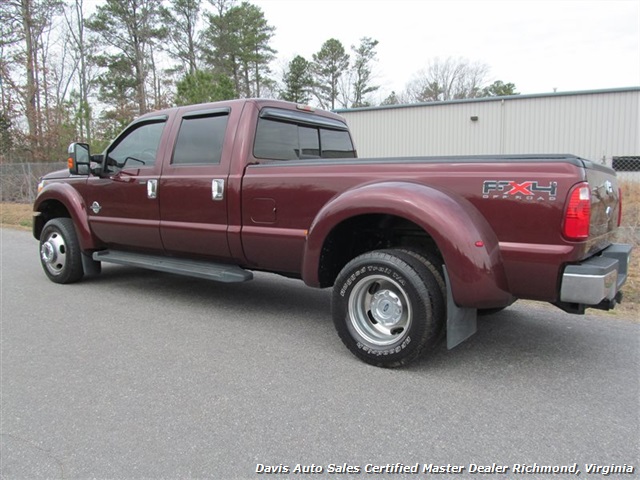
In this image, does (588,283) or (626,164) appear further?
(626,164)

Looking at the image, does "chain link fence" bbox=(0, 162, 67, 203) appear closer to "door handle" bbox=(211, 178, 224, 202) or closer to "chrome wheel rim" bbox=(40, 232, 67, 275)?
"chrome wheel rim" bbox=(40, 232, 67, 275)

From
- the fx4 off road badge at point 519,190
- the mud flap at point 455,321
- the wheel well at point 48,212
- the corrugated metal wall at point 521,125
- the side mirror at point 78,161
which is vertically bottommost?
the mud flap at point 455,321

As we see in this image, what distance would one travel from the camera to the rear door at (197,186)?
4516 millimetres

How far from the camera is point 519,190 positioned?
117 inches

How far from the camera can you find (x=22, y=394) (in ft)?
10.3

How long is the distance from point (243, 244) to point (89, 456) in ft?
7.40

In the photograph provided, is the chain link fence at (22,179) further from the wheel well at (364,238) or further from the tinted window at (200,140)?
the wheel well at (364,238)

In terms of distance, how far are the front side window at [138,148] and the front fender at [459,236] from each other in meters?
2.90

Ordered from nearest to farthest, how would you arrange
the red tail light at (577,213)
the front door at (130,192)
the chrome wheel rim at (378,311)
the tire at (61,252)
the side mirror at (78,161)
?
1. the red tail light at (577,213)
2. the chrome wheel rim at (378,311)
3. the front door at (130,192)
4. the side mirror at (78,161)
5. the tire at (61,252)

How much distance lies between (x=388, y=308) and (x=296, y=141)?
7.28ft

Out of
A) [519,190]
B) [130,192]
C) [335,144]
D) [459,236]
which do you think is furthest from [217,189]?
[519,190]

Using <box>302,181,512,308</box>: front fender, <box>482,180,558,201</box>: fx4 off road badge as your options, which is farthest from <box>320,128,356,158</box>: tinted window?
<box>482,180,558,201</box>: fx4 off road badge

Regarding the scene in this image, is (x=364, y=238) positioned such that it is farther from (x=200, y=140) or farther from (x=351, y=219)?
(x=200, y=140)

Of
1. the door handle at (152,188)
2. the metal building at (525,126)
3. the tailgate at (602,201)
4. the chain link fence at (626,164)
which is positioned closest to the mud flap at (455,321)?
the tailgate at (602,201)
